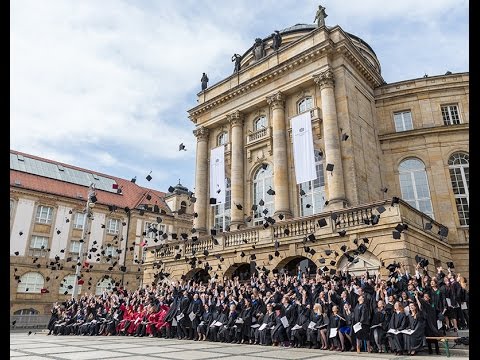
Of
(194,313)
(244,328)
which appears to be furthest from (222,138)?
(244,328)

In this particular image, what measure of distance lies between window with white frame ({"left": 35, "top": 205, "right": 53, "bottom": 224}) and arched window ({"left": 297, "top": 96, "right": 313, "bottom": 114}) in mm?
29331

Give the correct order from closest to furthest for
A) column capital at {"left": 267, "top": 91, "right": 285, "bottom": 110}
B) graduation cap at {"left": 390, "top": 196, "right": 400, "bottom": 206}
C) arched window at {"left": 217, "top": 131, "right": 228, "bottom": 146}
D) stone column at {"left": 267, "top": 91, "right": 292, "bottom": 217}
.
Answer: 1. graduation cap at {"left": 390, "top": 196, "right": 400, "bottom": 206}
2. stone column at {"left": 267, "top": 91, "right": 292, "bottom": 217}
3. column capital at {"left": 267, "top": 91, "right": 285, "bottom": 110}
4. arched window at {"left": 217, "top": 131, "right": 228, "bottom": 146}

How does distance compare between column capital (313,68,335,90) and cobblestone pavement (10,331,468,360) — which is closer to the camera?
cobblestone pavement (10,331,468,360)

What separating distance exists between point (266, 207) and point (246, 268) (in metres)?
5.45

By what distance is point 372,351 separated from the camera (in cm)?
947

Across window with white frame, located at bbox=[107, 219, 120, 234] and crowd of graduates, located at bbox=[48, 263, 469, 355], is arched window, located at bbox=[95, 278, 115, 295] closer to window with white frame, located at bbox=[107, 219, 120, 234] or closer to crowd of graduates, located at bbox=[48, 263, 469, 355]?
window with white frame, located at bbox=[107, 219, 120, 234]

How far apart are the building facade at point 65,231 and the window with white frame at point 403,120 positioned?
2093 cm

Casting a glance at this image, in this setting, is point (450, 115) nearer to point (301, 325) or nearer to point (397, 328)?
point (397, 328)

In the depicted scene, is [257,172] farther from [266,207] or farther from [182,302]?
[182,302]

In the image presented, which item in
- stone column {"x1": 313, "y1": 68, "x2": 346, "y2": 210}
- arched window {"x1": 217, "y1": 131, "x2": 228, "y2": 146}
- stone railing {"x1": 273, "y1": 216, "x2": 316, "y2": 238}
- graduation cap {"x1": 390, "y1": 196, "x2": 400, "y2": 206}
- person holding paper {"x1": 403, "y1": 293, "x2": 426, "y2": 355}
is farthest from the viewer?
arched window {"x1": 217, "y1": 131, "x2": 228, "y2": 146}

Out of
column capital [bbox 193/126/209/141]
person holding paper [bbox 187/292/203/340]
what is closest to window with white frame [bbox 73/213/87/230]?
column capital [bbox 193/126/209/141]

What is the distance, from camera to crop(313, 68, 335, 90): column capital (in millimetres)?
22125

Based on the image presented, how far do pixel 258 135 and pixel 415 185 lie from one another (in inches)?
463

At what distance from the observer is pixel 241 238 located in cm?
2055
